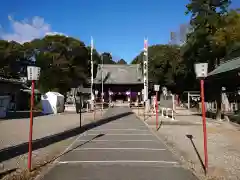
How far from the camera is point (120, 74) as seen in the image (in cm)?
5772

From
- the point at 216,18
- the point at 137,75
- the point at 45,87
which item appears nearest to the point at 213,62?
the point at 216,18

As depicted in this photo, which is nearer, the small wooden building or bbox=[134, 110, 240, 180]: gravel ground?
bbox=[134, 110, 240, 180]: gravel ground

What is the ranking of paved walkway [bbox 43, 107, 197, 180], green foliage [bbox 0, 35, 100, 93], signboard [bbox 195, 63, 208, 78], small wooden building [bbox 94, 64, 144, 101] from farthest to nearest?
small wooden building [bbox 94, 64, 144, 101] → green foliage [bbox 0, 35, 100, 93] → signboard [bbox 195, 63, 208, 78] → paved walkway [bbox 43, 107, 197, 180]

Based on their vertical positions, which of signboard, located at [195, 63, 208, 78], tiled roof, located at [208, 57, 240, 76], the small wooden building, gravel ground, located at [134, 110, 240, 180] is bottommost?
gravel ground, located at [134, 110, 240, 180]

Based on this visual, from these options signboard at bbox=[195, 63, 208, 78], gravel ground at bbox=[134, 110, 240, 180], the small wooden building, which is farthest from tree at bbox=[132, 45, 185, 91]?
signboard at bbox=[195, 63, 208, 78]

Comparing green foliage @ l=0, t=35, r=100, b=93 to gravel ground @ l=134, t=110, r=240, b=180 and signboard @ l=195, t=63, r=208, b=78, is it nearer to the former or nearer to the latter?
gravel ground @ l=134, t=110, r=240, b=180

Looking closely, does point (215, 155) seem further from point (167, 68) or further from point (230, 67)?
point (167, 68)

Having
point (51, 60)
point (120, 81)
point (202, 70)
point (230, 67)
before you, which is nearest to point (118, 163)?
point (202, 70)

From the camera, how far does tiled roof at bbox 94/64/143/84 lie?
55.4 m

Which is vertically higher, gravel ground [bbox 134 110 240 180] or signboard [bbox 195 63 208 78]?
signboard [bbox 195 63 208 78]

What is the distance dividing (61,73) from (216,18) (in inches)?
1040

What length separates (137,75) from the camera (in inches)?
2248

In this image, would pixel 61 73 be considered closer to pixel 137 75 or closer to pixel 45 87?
pixel 45 87

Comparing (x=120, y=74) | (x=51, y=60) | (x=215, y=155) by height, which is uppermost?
(x=51, y=60)
